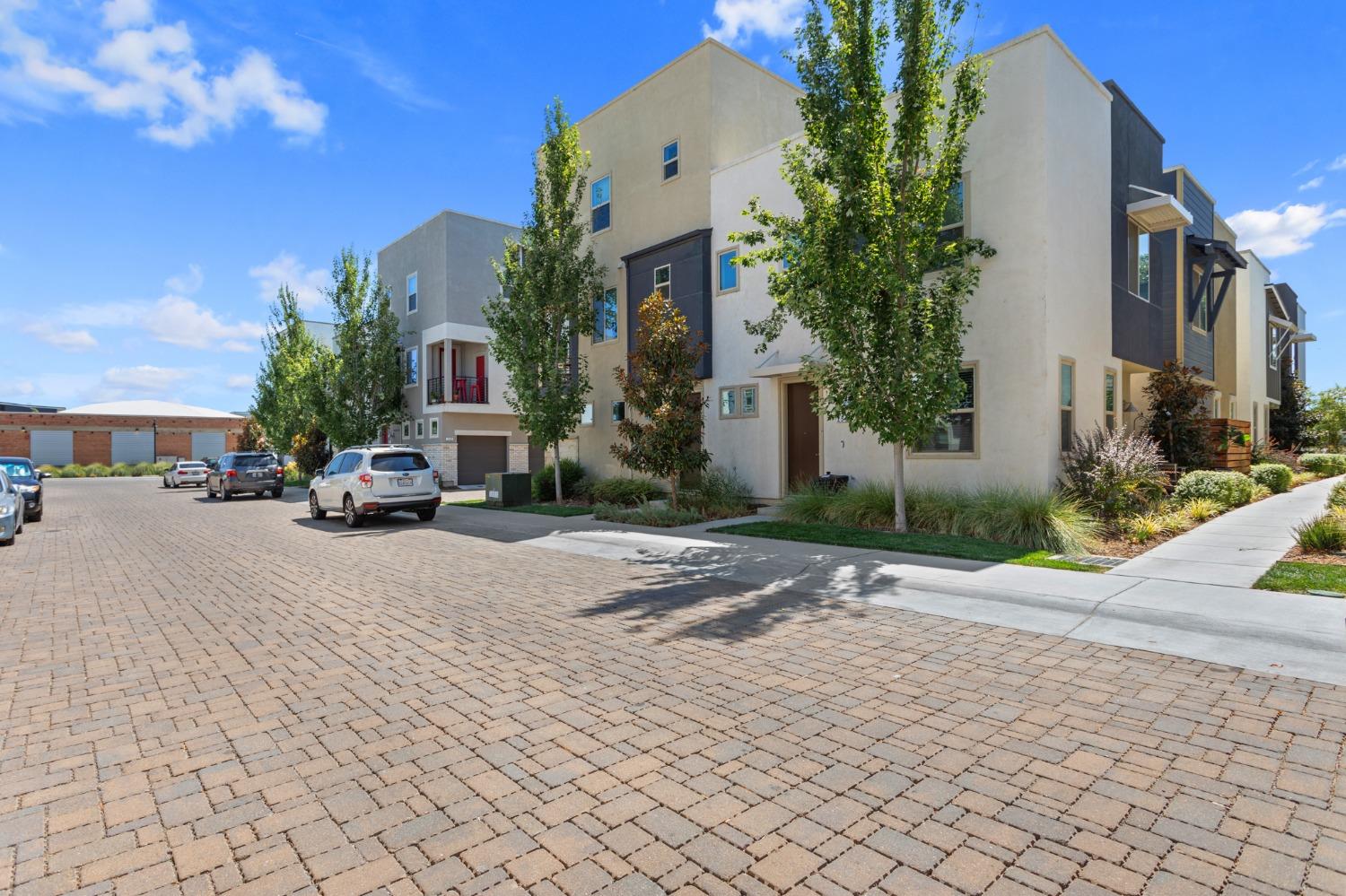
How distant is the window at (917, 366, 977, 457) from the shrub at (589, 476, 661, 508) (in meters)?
7.07

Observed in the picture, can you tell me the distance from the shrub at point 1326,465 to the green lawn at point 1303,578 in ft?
69.3

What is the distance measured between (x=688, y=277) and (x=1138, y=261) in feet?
33.8

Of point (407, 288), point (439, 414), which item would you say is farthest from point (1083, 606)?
point (407, 288)

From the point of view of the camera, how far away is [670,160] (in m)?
18.7

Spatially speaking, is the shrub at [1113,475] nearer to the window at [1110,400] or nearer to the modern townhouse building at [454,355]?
the window at [1110,400]

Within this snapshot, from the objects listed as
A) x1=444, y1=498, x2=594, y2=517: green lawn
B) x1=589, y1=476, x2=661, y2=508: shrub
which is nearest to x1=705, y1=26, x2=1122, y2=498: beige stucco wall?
x1=589, y1=476, x2=661, y2=508: shrub

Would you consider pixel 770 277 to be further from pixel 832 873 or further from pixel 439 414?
pixel 439 414

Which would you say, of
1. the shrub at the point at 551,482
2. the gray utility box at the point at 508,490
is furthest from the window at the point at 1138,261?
the gray utility box at the point at 508,490

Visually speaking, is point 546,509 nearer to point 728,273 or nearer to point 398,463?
point 398,463

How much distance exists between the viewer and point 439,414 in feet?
96.4

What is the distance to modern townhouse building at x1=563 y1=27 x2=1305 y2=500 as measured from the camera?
40.2ft

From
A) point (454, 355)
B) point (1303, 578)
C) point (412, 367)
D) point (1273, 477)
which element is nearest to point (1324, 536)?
point (1303, 578)

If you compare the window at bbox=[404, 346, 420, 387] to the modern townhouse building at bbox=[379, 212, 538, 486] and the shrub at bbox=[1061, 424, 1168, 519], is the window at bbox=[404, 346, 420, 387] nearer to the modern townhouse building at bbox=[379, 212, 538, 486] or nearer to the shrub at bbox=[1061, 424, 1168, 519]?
the modern townhouse building at bbox=[379, 212, 538, 486]

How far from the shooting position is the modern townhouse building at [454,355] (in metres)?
29.1
